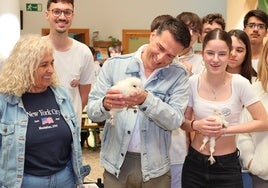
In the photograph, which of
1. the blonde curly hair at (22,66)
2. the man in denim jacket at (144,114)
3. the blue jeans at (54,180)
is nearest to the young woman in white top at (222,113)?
the man in denim jacket at (144,114)

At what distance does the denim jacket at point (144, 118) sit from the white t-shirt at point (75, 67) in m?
0.99

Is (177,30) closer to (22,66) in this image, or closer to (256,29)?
(22,66)

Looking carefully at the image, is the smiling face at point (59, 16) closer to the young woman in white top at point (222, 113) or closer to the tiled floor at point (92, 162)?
the young woman in white top at point (222, 113)

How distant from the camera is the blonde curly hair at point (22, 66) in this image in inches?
81.4

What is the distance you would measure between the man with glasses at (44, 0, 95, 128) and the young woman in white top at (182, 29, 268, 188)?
1200 mm

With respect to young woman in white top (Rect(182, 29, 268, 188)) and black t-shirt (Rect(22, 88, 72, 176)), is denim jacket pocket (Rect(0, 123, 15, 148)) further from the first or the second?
young woman in white top (Rect(182, 29, 268, 188))

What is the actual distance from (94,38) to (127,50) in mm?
937

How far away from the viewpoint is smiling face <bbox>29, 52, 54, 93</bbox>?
212 centimetres

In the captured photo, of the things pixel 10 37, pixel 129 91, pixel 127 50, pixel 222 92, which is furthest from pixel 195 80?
pixel 127 50

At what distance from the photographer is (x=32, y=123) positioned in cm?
208

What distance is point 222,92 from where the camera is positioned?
229 cm

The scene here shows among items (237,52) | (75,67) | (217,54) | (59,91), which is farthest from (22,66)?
(237,52)

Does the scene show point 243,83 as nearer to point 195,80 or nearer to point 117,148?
point 195,80

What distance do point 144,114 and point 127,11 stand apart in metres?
8.16
